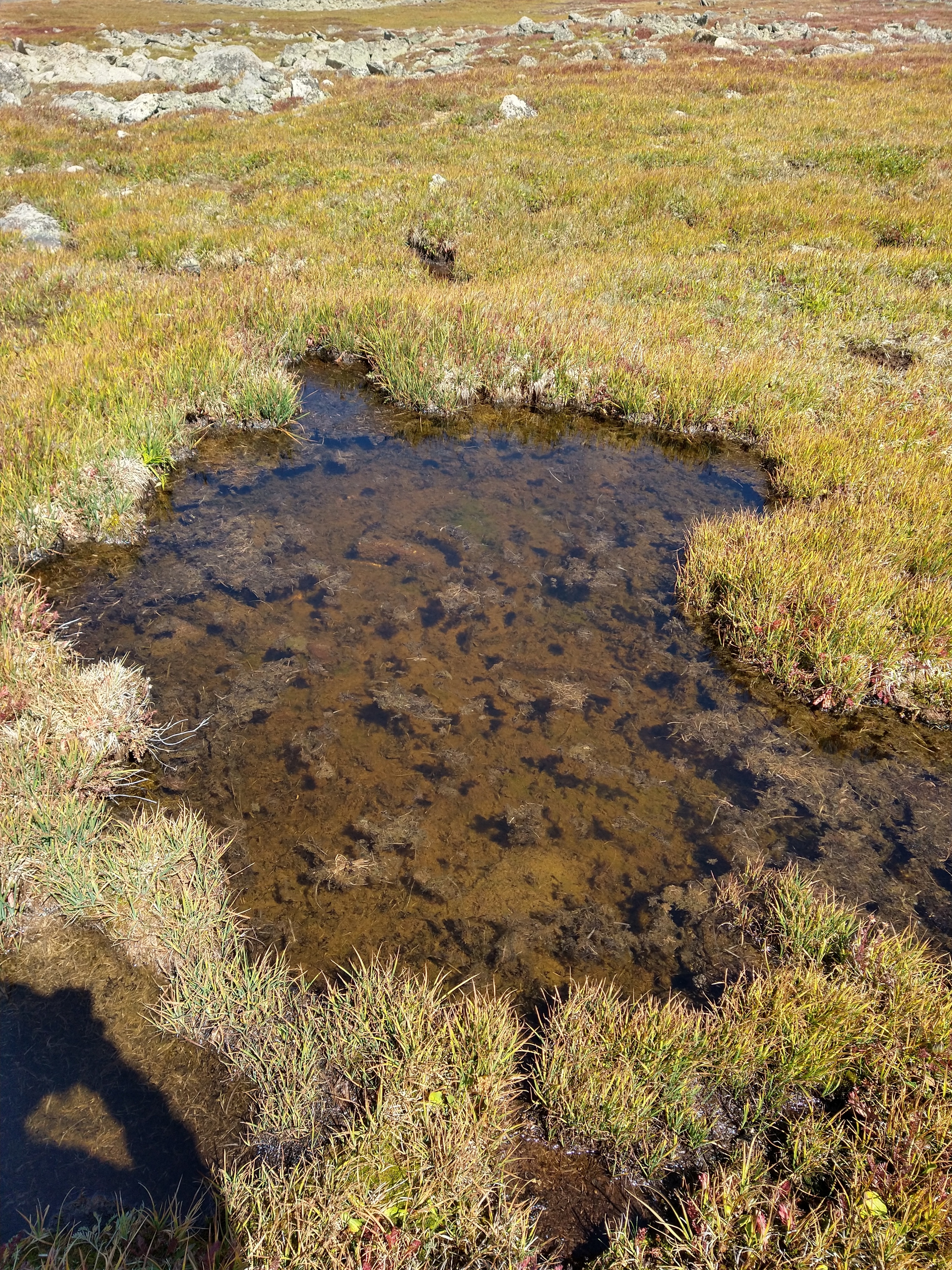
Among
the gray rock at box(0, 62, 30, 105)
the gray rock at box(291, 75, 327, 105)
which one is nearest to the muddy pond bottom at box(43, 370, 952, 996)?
the gray rock at box(291, 75, 327, 105)

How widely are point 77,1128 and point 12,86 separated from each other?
4085cm

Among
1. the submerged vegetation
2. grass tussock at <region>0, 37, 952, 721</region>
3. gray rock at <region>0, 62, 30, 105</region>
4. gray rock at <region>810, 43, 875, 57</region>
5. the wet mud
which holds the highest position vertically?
gray rock at <region>810, 43, 875, 57</region>

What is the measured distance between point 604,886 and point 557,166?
18185mm

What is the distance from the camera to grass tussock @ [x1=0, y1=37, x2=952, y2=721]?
19.7ft

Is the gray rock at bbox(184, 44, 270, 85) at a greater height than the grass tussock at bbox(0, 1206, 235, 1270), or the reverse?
the gray rock at bbox(184, 44, 270, 85)

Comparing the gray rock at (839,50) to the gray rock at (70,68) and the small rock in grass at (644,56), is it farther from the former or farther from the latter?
the gray rock at (70,68)

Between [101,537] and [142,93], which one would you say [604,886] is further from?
[142,93]

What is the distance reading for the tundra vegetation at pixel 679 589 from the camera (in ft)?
8.27

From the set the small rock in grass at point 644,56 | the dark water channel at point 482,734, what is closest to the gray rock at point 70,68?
the small rock in grass at point 644,56

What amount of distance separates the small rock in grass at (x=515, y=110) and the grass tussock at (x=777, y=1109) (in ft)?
82.4

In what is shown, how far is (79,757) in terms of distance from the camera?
4.16 m

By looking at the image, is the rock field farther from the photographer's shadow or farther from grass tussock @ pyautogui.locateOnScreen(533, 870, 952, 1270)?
the photographer's shadow

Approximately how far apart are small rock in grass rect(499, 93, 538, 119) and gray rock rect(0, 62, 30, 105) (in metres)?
20.7

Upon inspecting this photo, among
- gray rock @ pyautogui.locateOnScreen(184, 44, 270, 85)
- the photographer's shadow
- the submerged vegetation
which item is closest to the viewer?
the submerged vegetation
